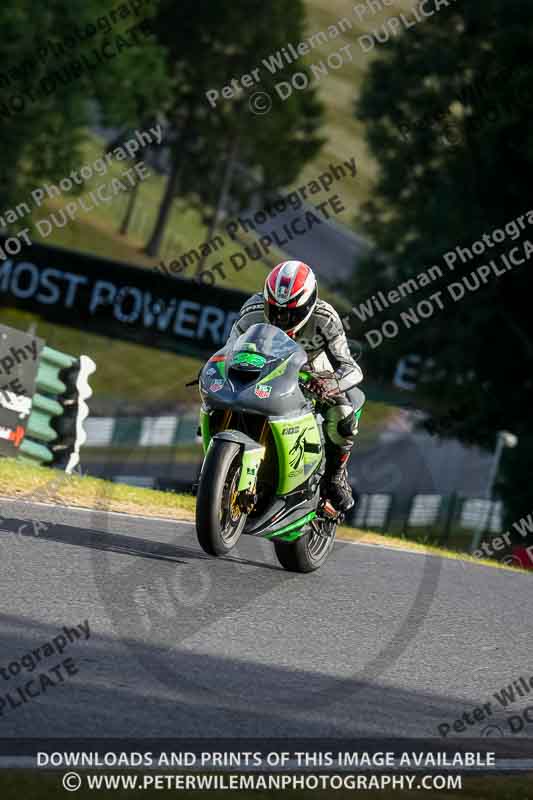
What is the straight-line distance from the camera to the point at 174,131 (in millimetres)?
64000

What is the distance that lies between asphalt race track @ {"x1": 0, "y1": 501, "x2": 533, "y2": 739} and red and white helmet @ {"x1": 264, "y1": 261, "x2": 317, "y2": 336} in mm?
1703

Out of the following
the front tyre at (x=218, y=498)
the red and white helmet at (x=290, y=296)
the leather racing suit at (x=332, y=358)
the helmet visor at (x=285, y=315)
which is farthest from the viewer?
the leather racing suit at (x=332, y=358)

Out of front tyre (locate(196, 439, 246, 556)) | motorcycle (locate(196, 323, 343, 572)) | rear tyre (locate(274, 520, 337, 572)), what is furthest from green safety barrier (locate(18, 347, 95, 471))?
front tyre (locate(196, 439, 246, 556))

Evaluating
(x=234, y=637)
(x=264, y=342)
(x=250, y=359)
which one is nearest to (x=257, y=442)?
(x=250, y=359)

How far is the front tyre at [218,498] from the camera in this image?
743 centimetres

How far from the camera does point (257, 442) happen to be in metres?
7.88

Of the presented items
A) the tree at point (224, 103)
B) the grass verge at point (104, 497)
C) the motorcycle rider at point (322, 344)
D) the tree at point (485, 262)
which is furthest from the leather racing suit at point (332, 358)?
the tree at point (224, 103)

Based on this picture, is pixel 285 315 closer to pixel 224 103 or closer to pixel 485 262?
pixel 485 262

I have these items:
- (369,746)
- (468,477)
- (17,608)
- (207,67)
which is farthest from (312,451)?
(207,67)

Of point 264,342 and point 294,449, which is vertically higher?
point 264,342

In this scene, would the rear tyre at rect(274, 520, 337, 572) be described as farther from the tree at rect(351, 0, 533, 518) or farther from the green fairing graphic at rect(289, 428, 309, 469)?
the tree at rect(351, 0, 533, 518)

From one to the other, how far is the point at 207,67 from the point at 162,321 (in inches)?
1482

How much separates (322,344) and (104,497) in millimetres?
3460

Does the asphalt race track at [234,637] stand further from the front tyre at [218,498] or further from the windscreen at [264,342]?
the windscreen at [264,342]
